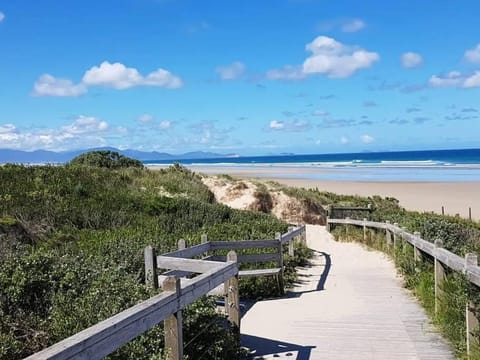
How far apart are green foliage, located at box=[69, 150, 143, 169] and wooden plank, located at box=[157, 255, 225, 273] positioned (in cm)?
2242

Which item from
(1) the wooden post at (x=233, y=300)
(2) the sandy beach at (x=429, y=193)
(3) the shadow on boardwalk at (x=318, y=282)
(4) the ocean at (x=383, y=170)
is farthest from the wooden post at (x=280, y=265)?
(4) the ocean at (x=383, y=170)

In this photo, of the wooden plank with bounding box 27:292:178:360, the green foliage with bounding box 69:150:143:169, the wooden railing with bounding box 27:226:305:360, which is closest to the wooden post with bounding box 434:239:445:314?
the wooden railing with bounding box 27:226:305:360

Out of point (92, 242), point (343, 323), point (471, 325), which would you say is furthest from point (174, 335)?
point (92, 242)

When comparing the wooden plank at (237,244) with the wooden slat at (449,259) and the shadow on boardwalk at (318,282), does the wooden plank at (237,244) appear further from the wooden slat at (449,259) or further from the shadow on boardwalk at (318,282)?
the wooden slat at (449,259)

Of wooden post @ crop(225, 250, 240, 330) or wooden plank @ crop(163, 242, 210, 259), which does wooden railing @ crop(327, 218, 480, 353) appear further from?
wooden plank @ crop(163, 242, 210, 259)

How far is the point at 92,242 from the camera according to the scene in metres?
11.1

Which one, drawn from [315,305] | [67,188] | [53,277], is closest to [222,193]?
[67,188]

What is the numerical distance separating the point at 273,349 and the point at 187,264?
1441 mm

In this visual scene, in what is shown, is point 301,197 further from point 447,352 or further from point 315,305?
point 447,352

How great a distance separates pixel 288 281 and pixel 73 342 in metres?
8.47

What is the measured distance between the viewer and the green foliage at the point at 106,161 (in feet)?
94.6

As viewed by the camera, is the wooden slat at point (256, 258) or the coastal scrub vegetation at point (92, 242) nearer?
the coastal scrub vegetation at point (92, 242)

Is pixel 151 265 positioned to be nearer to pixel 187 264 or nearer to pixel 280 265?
pixel 187 264

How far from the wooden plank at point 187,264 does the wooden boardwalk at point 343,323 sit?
1208mm
